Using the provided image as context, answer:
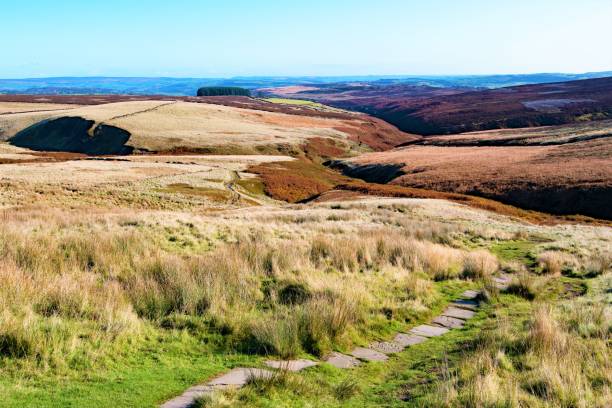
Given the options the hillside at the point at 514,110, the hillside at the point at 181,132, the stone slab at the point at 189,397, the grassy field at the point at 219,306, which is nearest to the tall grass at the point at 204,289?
the grassy field at the point at 219,306

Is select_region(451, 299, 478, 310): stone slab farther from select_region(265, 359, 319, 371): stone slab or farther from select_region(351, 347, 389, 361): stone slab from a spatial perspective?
select_region(265, 359, 319, 371): stone slab

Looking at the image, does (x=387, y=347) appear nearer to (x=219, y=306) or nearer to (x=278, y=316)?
(x=278, y=316)

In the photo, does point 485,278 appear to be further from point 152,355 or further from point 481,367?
point 152,355

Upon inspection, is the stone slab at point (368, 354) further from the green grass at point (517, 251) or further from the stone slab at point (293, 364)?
the green grass at point (517, 251)

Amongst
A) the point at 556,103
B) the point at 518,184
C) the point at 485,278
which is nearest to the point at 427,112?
the point at 556,103

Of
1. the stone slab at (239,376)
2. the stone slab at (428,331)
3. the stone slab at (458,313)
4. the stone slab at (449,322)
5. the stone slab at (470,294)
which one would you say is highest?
the stone slab at (239,376)

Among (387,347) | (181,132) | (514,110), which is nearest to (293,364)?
(387,347)

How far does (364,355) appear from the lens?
7766mm

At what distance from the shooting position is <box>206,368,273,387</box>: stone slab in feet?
20.1

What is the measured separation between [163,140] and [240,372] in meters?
86.0

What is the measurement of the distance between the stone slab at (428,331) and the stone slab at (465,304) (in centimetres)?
177

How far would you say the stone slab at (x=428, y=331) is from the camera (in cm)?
896

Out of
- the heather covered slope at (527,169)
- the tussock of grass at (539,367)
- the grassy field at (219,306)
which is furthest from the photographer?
the heather covered slope at (527,169)

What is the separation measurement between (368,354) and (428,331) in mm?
1870
